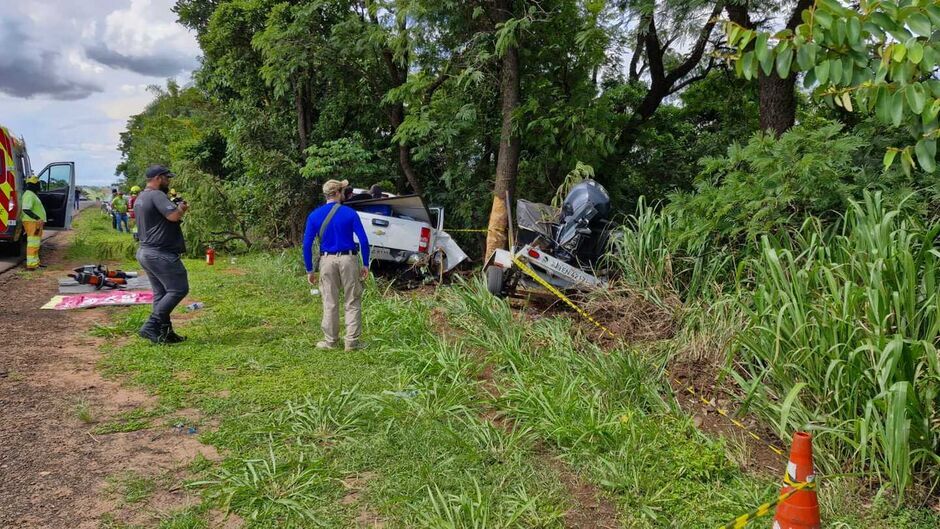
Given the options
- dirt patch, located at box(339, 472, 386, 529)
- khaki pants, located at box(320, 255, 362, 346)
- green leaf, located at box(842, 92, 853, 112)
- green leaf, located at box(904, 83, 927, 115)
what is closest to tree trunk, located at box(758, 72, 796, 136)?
khaki pants, located at box(320, 255, 362, 346)

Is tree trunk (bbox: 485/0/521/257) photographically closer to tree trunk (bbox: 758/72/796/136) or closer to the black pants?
tree trunk (bbox: 758/72/796/136)

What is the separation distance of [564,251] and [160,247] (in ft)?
13.8

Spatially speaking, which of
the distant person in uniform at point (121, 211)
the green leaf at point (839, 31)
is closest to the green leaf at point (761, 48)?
the green leaf at point (839, 31)

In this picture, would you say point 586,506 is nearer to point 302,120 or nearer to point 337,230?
point 337,230

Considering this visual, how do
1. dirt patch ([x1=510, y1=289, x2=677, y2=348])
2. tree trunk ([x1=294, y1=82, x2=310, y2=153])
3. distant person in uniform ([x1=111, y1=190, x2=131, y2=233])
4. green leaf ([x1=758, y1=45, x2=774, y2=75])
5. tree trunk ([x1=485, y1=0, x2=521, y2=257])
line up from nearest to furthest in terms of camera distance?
green leaf ([x1=758, y1=45, x2=774, y2=75])
dirt patch ([x1=510, y1=289, x2=677, y2=348])
tree trunk ([x1=485, y1=0, x2=521, y2=257])
tree trunk ([x1=294, y1=82, x2=310, y2=153])
distant person in uniform ([x1=111, y1=190, x2=131, y2=233])

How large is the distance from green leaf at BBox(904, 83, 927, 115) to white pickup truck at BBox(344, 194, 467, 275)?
714cm

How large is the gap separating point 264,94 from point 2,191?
5.87m

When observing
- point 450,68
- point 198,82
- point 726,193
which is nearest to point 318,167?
point 450,68

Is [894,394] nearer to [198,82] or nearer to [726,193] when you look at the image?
[726,193]

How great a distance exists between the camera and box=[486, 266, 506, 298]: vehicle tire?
7.14 meters

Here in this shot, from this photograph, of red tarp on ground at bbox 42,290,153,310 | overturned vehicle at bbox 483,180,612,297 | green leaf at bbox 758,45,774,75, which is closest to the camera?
green leaf at bbox 758,45,774,75

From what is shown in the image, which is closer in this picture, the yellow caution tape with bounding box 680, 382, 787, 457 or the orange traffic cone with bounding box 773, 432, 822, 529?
the orange traffic cone with bounding box 773, 432, 822, 529

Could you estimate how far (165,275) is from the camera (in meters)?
5.81

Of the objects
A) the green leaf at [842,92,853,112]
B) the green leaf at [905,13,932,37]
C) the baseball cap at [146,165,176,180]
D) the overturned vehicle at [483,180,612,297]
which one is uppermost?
the green leaf at [905,13,932,37]
